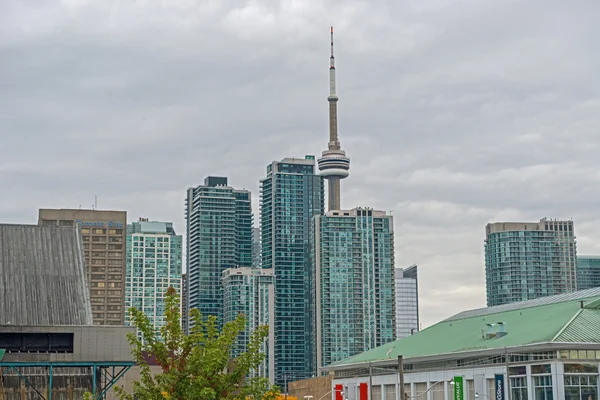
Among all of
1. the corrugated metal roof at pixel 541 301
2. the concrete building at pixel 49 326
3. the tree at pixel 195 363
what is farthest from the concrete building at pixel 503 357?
the tree at pixel 195 363

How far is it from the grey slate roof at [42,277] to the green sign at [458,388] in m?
56.5

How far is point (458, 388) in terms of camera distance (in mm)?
125500

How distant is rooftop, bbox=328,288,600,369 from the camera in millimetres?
116938

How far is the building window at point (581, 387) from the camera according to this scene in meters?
112

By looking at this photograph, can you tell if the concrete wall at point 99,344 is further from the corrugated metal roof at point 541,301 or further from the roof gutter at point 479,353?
the corrugated metal roof at point 541,301

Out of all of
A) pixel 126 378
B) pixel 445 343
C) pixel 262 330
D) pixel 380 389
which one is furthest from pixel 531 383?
pixel 126 378

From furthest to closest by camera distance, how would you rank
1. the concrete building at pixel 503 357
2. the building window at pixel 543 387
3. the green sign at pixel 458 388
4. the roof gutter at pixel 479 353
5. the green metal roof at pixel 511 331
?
1. the green sign at pixel 458 388
2. the green metal roof at pixel 511 331
3. the concrete building at pixel 503 357
4. the building window at pixel 543 387
5. the roof gutter at pixel 479 353

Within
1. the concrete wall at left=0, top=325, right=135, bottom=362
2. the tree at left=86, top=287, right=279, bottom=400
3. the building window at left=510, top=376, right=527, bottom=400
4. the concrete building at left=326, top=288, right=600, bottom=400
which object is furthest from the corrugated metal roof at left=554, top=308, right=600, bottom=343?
the tree at left=86, top=287, right=279, bottom=400

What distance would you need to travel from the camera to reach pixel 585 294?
135875 mm

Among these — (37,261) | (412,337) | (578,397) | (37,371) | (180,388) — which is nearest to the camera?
(180,388)

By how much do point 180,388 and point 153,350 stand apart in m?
2.61

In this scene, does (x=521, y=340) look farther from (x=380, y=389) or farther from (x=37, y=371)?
(x=37, y=371)

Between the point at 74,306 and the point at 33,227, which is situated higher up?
the point at 33,227

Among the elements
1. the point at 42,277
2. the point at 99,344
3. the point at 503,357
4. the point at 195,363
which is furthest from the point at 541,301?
the point at 195,363
